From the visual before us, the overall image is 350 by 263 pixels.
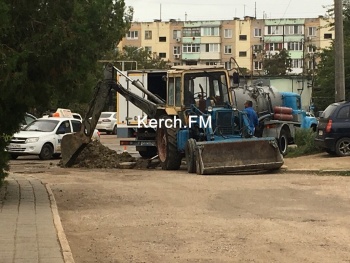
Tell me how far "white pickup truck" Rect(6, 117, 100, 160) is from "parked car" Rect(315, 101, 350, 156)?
27.8ft

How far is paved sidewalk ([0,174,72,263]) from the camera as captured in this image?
8367 millimetres

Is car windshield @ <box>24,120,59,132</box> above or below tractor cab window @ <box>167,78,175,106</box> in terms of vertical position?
below

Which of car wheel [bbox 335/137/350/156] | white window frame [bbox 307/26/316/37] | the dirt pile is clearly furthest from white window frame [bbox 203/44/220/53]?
car wheel [bbox 335/137/350/156]

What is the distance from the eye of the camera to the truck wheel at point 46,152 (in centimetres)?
2719

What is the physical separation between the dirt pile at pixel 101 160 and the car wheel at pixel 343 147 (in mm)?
6331

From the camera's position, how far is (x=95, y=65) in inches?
553

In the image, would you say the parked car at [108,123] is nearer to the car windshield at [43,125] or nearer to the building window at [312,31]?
the car windshield at [43,125]

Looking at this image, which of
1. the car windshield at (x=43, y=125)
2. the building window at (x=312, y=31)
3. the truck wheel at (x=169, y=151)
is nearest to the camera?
the truck wheel at (x=169, y=151)

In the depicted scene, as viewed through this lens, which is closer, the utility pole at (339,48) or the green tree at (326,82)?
the utility pole at (339,48)

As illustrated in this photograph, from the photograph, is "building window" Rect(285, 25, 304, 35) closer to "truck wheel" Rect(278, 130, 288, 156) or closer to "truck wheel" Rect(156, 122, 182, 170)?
"truck wheel" Rect(278, 130, 288, 156)

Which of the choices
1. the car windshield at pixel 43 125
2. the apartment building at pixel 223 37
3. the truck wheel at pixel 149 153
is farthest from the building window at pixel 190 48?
the truck wheel at pixel 149 153

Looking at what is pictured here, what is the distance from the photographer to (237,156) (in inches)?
778

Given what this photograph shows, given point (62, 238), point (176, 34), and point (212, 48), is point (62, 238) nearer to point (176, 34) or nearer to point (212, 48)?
point (176, 34)

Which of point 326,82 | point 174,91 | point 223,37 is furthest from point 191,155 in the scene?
point 223,37
